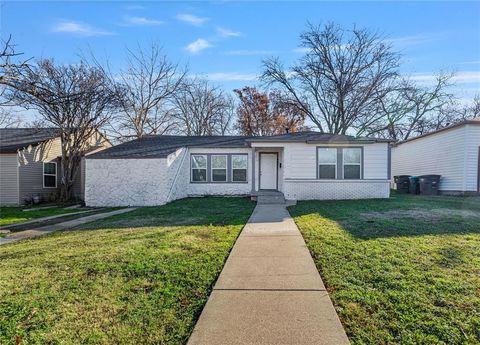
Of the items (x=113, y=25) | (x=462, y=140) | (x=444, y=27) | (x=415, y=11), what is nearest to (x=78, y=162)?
(x=113, y=25)

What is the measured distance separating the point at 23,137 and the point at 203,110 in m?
18.7

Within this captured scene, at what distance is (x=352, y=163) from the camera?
14031 mm

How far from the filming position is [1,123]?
81.0 ft

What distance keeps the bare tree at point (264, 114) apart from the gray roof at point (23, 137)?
63.0 feet

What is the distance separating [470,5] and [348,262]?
1148 cm

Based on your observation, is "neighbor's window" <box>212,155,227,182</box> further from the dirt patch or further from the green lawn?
the green lawn

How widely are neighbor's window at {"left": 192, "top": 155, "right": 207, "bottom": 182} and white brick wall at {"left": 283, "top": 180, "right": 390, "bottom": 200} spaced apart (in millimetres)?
4642

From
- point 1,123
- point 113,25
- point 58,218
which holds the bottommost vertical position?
point 58,218

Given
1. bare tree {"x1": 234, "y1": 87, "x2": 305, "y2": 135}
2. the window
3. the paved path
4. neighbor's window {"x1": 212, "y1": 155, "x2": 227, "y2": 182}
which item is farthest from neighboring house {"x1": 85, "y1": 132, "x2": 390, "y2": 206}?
bare tree {"x1": 234, "y1": 87, "x2": 305, "y2": 135}

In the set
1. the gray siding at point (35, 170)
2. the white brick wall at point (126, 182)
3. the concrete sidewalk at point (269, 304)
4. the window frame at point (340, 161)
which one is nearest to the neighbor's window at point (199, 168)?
the white brick wall at point (126, 182)

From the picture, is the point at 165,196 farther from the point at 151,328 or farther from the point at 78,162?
the point at 151,328

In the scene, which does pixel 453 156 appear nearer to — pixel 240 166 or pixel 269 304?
pixel 240 166

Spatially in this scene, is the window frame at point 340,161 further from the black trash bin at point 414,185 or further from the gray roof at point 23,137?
the gray roof at point 23,137

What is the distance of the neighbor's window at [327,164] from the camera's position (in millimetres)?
14008
